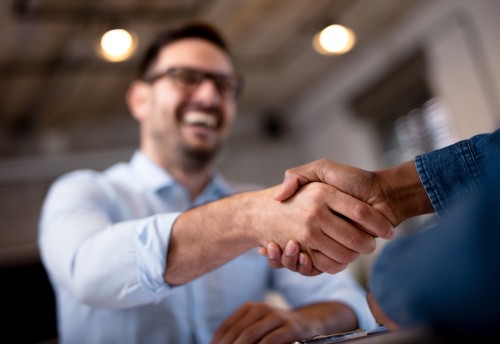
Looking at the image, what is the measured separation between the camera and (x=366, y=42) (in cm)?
432

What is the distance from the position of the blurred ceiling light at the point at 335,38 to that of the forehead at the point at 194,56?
1.58m

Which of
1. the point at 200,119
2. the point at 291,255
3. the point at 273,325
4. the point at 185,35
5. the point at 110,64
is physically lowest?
the point at 273,325

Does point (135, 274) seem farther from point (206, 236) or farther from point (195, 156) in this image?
point (195, 156)

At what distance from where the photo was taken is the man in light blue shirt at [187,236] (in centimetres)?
97

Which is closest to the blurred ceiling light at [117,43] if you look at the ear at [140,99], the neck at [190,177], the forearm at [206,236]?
the ear at [140,99]

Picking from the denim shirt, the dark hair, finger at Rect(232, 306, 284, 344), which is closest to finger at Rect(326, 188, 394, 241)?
finger at Rect(232, 306, 284, 344)

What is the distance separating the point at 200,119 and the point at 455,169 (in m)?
1.03

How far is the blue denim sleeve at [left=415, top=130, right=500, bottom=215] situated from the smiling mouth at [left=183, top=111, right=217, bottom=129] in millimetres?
975

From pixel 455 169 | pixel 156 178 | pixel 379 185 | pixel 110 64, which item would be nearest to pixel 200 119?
pixel 156 178

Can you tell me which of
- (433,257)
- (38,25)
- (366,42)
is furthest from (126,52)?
(433,257)

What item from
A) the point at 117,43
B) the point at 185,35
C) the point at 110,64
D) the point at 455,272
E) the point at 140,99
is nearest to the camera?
the point at 455,272

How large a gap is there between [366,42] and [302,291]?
3.23m

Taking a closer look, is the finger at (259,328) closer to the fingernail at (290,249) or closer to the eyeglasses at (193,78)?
the fingernail at (290,249)

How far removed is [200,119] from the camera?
1.73 metres
